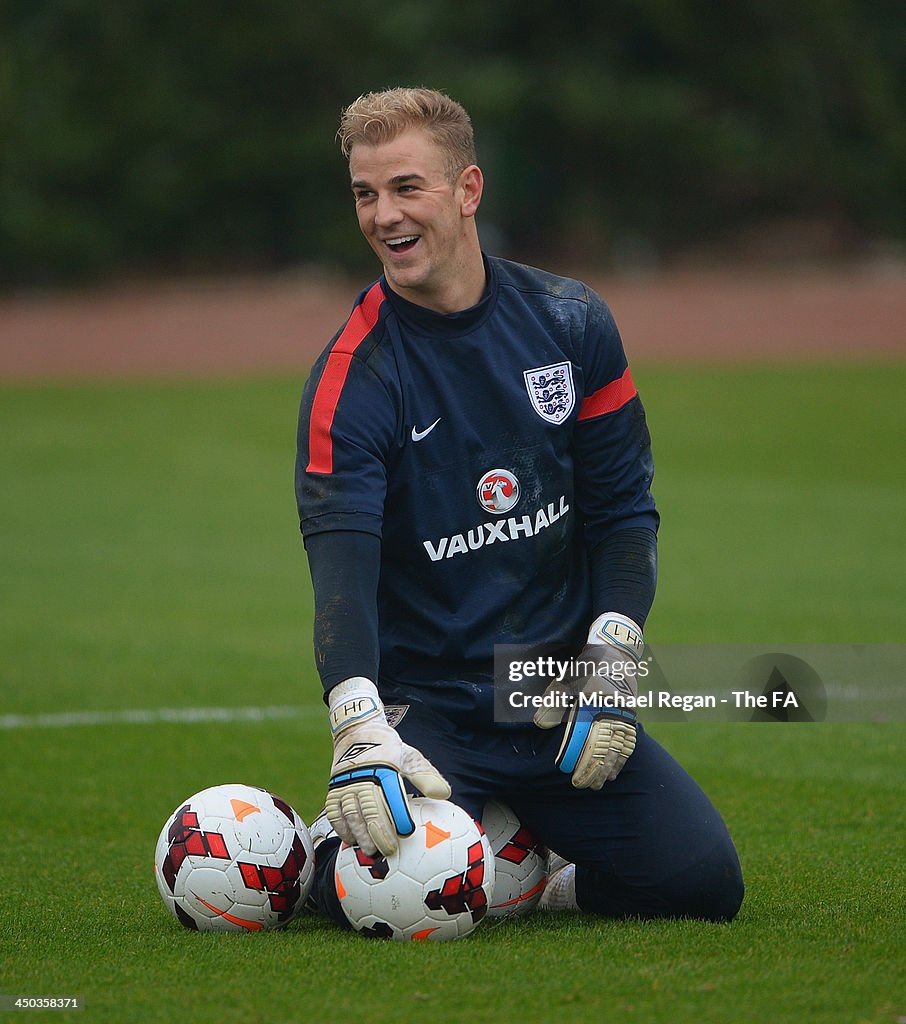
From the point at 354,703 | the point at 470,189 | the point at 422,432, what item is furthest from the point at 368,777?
the point at 470,189

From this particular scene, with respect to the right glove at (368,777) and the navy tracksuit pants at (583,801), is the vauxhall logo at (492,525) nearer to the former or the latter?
the navy tracksuit pants at (583,801)

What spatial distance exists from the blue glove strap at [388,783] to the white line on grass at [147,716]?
3.69m

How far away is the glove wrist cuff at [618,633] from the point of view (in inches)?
176

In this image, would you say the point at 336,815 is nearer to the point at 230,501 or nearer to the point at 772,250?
the point at 230,501

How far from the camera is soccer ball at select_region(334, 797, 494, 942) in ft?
13.4

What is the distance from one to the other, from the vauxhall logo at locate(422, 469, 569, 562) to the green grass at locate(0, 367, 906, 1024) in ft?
3.56

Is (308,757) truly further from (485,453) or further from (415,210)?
(415,210)

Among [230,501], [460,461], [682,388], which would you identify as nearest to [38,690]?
[460,461]

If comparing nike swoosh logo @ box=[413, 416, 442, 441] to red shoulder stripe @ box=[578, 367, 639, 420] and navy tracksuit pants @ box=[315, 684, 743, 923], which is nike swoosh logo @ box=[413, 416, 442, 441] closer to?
red shoulder stripe @ box=[578, 367, 639, 420]

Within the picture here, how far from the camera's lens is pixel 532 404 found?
459 centimetres

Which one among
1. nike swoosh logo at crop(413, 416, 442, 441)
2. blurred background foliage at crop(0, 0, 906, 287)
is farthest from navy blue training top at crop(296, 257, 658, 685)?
blurred background foliage at crop(0, 0, 906, 287)

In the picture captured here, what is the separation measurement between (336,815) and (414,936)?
1.31 ft

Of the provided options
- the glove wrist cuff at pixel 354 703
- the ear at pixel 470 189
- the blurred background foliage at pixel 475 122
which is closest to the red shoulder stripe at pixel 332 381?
the ear at pixel 470 189

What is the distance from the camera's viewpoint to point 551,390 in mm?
4621
